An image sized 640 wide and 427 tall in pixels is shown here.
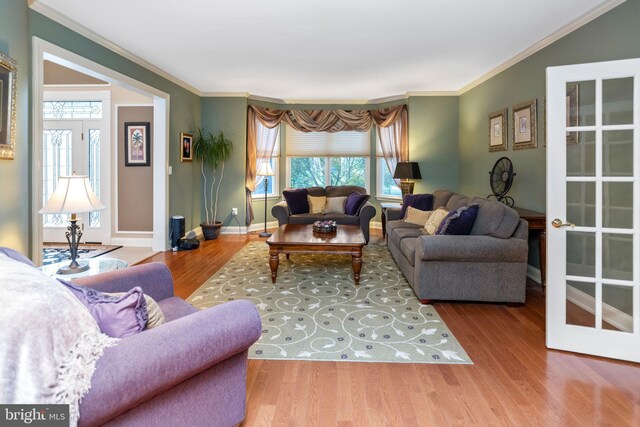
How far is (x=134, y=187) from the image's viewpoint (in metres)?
5.72

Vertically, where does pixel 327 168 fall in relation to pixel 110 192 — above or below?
above

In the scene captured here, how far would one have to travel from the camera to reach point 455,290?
3.27 meters

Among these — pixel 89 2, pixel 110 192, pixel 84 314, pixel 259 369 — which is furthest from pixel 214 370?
pixel 110 192

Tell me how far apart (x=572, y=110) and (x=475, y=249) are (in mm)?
1303

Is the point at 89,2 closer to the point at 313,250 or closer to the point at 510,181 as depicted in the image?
the point at 313,250

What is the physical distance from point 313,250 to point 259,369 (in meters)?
1.73

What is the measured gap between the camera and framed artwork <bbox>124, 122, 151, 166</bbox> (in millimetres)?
5613

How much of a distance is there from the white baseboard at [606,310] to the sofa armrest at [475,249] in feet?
2.50

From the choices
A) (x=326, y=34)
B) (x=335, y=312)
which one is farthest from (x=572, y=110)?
(x=326, y=34)

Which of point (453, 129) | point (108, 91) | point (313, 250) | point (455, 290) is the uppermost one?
point (108, 91)

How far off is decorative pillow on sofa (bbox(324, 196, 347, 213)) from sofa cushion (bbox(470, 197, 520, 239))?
114 inches

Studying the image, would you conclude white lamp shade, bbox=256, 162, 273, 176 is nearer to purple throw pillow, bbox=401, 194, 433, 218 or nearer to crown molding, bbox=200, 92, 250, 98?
crown molding, bbox=200, 92, 250, 98

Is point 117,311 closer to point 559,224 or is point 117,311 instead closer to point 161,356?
point 161,356

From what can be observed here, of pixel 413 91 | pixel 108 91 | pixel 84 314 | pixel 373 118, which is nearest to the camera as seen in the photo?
pixel 84 314
